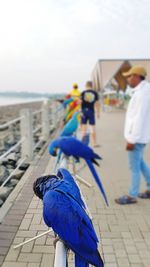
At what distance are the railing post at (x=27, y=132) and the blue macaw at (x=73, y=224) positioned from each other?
4864 millimetres

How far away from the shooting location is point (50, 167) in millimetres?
6590

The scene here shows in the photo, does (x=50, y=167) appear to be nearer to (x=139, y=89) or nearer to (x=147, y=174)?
(x=147, y=174)

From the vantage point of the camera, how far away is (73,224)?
6.30 ft

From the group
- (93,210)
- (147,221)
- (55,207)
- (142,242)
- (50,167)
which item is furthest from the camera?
(50,167)

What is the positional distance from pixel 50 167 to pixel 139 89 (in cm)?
293

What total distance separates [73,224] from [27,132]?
5212 millimetres

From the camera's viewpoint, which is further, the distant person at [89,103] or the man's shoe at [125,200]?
the distant person at [89,103]

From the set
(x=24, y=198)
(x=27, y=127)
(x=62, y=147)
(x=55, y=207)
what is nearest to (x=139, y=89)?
A: (x=62, y=147)

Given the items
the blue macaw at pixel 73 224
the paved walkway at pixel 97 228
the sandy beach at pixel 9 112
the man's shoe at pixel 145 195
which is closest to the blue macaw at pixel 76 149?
the paved walkway at pixel 97 228

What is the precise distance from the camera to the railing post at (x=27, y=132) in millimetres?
6844

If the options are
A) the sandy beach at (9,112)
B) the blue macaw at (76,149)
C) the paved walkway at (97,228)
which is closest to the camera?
the paved walkway at (97,228)

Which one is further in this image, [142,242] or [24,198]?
[24,198]

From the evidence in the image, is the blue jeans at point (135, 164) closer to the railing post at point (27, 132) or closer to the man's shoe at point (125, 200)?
the man's shoe at point (125, 200)

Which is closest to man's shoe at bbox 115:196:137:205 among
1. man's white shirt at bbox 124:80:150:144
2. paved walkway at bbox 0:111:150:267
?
paved walkway at bbox 0:111:150:267
